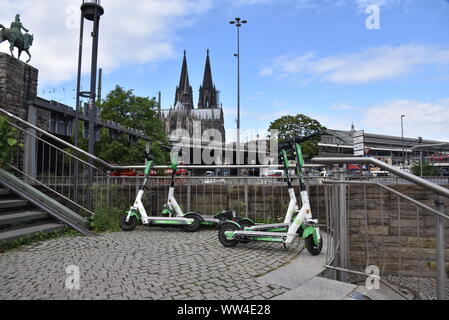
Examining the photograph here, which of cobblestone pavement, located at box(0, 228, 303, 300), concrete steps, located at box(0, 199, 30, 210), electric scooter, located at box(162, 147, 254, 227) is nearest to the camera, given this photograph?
cobblestone pavement, located at box(0, 228, 303, 300)

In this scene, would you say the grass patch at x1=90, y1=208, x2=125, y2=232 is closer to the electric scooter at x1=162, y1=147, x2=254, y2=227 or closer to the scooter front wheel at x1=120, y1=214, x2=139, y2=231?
the scooter front wheel at x1=120, y1=214, x2=139, y2=231

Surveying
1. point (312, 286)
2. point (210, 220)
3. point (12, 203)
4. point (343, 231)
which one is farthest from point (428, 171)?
point (12, 203)

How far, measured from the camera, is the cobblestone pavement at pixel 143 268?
2.96 metres

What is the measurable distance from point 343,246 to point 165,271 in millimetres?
2139

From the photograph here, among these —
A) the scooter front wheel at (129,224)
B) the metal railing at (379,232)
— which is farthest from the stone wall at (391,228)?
the scooter front wheel at (129,224)

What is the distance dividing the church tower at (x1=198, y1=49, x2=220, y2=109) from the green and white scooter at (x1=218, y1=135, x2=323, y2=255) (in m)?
87.9

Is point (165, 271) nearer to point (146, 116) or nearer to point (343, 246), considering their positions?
point (343, 246)

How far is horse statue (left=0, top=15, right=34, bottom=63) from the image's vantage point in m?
10.9

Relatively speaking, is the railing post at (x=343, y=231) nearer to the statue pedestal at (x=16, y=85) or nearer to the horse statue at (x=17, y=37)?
the statue pedestal at (x=16, y=85)

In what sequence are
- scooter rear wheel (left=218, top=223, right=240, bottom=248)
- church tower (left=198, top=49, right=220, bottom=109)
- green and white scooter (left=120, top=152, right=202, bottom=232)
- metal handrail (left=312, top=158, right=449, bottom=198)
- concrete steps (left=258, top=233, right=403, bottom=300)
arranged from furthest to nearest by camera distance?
church tower (left=198, top=49, right=220, bottom=109) → green and white scooter (left=120, top=152, right=202, bottom=232) → scooter rear wheel (left=218, top=223, right=240, bottom=248) → concrete steps (left=258, top=233, right=403, bottom=300) → metal handrail (left=312, top=158, right=449, bottom=198)

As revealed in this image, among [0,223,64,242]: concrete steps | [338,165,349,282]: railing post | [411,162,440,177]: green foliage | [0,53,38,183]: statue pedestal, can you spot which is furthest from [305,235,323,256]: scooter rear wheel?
[411,162,440,177]: green foliage

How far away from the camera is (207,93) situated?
302ft

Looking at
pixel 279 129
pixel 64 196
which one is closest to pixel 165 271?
pixel 64 196

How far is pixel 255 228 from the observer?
505 centimetres
